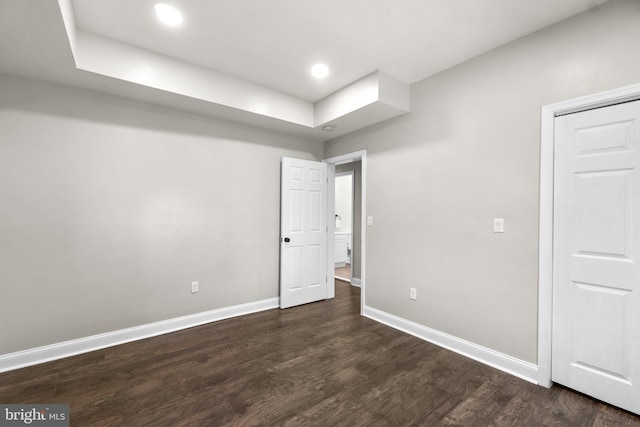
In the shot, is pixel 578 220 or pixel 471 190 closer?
pixel 578 220

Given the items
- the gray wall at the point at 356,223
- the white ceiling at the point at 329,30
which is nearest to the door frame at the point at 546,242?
the white ceiling at the point at 329,30

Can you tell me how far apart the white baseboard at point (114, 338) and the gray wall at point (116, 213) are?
0.21 ft

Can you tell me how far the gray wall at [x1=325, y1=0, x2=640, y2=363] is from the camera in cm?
203

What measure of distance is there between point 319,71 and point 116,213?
2.54 metres

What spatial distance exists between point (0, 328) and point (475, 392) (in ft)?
12.7

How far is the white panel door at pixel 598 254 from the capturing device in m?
1.84

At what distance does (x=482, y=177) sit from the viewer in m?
2.56

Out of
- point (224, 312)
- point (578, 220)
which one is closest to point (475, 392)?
point (578, 220)

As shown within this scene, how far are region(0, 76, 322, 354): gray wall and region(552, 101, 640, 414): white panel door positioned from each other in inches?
125

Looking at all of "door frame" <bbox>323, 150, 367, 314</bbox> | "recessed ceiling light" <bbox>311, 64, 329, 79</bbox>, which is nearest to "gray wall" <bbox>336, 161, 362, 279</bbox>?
"door frame" <bbox>323, 150, 367, 314</bbox>

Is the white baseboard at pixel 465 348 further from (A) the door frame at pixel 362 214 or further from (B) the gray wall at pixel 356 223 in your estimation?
(B) the gray wall at pixel 356 223

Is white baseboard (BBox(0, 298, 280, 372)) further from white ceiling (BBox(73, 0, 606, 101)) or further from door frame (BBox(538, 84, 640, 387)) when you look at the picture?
door frame (BBox(538, 84, 640, 387))

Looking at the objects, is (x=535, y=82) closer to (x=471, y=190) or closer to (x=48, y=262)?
(x=471, y=190)

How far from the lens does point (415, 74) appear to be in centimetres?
296
